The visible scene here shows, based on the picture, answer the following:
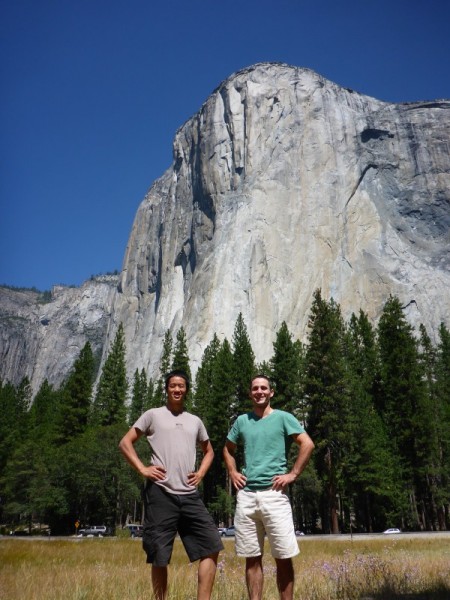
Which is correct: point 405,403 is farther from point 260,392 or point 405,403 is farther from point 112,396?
point 260,392

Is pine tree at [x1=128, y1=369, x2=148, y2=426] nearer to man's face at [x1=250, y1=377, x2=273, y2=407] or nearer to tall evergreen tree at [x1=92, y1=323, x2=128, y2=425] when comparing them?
tall evergreen tree at [x1=92, y1=323, x2=128, y2=425]

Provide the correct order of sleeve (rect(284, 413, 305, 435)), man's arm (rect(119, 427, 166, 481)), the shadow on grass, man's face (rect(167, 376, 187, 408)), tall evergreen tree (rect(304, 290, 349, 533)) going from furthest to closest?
tall evergreen tree (rect(304, 290, 349, 533))
the shadow on grass
man's face (rect(167, 376, 187, 408))
sleeve (rect(284, 413, 305, 435))
man's arm (rect(119, 427, 166, 481))

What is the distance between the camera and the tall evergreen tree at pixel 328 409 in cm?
3209

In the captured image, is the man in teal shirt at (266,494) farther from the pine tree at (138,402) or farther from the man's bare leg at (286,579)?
Result: the pine tree at (138,402)

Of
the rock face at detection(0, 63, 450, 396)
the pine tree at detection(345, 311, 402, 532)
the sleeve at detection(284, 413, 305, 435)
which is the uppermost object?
the rock face at detection(0, 63, 450, 396)

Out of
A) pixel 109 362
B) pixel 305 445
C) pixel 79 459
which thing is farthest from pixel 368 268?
pixel 305 445

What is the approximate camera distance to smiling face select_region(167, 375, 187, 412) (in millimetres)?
5137

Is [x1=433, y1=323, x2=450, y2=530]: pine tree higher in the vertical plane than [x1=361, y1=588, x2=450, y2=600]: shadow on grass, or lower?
higher

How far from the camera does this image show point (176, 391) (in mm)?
5164

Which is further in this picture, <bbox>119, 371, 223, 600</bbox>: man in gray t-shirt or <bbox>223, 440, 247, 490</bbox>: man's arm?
<bbox>223, 440, 247, 490</bbox>: man's arm

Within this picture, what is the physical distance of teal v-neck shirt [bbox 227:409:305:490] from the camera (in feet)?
15.8

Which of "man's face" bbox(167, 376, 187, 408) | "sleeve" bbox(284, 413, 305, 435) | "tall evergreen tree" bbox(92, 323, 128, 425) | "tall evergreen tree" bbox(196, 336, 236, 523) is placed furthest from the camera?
Result: "tall evergreen tree" bbox(92, 323, 128, 425)

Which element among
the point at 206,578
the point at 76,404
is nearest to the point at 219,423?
the point at 76,404

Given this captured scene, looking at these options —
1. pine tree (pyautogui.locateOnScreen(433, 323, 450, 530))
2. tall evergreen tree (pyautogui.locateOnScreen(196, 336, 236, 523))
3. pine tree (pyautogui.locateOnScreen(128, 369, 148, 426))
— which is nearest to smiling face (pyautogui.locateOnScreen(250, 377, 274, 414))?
pine tree (pyautogui.locateOnScreen(433, 323, 450, 530))
